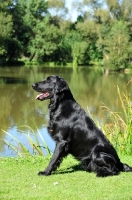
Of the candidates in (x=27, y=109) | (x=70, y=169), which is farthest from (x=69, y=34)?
(x=70, y=169)

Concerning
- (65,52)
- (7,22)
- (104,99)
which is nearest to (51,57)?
(65,52)

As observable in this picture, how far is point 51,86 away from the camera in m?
5.42

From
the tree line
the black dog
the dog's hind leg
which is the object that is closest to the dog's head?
the black dog

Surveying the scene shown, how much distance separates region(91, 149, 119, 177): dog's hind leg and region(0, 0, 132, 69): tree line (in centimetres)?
4282

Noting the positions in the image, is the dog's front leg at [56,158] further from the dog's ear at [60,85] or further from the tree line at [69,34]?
the tree line at [69,34]

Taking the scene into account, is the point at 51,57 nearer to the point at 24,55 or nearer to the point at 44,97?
the point at 24,55

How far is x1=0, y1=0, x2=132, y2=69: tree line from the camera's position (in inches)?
2228

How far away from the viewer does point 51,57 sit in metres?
64.5

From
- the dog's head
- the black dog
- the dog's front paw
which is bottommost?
the dog's front paw

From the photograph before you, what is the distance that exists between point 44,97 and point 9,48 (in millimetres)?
54575

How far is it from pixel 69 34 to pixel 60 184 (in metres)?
67.9

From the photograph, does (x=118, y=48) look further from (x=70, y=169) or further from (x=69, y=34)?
(x=70, y=169)

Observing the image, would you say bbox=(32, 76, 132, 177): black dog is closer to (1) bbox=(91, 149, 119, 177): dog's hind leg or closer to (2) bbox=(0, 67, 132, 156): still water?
(1) bbox=(91, 149, 119, 177): dog's hind leg

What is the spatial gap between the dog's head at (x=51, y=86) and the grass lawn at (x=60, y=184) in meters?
1.29
